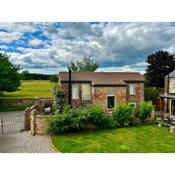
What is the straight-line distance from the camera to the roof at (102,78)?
14992mm

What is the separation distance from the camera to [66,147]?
35.4 ft

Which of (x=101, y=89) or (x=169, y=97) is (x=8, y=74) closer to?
(x=101, y=89)

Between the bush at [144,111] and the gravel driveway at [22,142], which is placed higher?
the bush at [144,111]

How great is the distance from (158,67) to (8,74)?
9988 mm

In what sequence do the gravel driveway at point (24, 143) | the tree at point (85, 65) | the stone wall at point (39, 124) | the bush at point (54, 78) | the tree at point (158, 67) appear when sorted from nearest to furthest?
the gravel driveway at point (24, 143) < the stone wall at point (39, 124) < the tree at point (158, 67) < the tree at point (85, 65) < the bush at point (54, 78)

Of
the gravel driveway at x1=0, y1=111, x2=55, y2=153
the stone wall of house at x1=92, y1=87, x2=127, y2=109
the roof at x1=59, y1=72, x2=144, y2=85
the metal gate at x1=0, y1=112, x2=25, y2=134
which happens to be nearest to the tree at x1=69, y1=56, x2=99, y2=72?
the roof at x1=59, y1=72, x2=144, y2=85

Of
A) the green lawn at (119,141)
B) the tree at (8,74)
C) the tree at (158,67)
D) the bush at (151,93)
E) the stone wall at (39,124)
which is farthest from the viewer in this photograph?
the tree at (8,74)

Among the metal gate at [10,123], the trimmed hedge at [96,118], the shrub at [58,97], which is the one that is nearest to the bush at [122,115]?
the trimmed hedge at [96,118]

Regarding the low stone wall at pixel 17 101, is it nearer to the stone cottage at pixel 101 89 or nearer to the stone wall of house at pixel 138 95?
the stone cottage at pixel 101 89

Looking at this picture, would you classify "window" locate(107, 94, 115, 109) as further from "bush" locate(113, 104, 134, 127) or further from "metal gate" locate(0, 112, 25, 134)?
"metal gate" locate(0, 112, 25, 134)

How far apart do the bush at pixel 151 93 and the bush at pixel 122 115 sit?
2081mm

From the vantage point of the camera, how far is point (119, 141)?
38.2 feet

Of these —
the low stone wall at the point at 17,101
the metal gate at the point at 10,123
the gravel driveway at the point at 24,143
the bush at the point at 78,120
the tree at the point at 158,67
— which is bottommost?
the gravel driveway at the point at 24,143

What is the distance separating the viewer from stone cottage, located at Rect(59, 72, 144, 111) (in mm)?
15500
